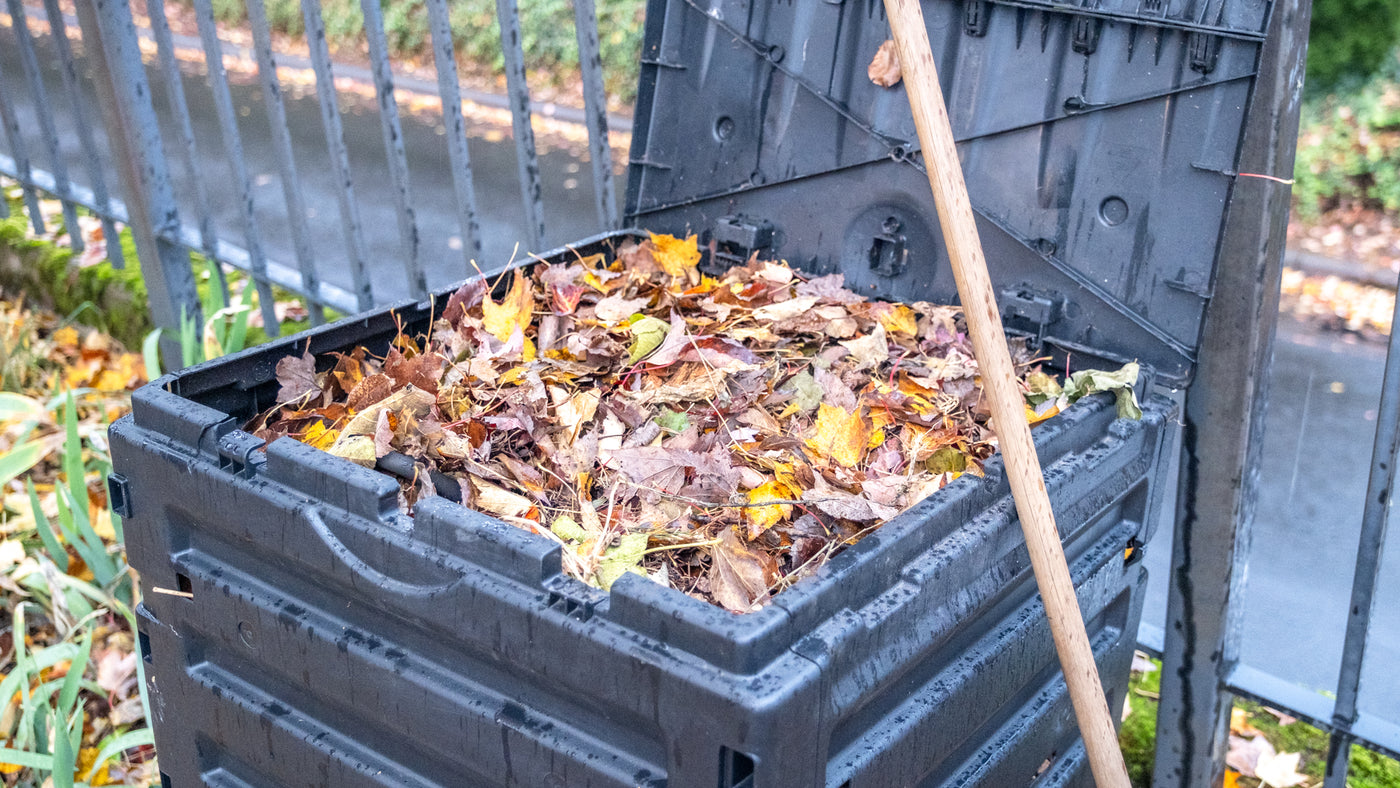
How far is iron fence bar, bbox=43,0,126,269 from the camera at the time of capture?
3.40 metres

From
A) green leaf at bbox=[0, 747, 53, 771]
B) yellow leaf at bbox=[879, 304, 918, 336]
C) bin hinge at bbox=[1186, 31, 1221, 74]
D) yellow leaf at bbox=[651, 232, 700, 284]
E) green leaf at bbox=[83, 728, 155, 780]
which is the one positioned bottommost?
green leaf at bbox=[83, 728, 155, 780]

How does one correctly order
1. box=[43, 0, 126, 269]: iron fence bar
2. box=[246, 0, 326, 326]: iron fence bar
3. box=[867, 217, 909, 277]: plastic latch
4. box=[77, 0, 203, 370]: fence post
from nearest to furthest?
box=[867, 217, 909, 277]: plastic latch, box=[246, 0, 326, 326]: iron fence bar, box=[77, 0, 203, 370]: fence post, box=[43, 0, 126, 269]: iron fence bar

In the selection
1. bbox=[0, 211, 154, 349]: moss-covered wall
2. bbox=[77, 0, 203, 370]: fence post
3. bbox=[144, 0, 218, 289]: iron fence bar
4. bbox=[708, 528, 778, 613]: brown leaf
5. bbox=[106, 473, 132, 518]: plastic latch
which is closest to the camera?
bbox=[708, 528, 778, 613]: brown leaf

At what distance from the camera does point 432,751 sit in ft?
3.99

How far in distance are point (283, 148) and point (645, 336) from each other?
142 centimetres

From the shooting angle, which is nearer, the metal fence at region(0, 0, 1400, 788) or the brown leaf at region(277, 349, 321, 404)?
the brown leaf at region(277, 349, 321, 404)

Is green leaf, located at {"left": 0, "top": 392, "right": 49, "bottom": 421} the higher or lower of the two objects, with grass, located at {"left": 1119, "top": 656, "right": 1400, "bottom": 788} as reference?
higher

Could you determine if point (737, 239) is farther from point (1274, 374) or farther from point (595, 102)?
point (1274, 374)

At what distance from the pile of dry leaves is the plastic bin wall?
0.39 feet

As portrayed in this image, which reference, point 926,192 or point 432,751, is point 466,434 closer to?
point 432,751

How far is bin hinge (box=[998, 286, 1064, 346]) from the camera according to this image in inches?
67.1

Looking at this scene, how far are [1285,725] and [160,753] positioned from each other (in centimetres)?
205

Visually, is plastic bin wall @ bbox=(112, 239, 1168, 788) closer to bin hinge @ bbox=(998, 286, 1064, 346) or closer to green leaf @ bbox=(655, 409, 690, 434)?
bin hinge @ bbox=(998, 286, 1064, 346)

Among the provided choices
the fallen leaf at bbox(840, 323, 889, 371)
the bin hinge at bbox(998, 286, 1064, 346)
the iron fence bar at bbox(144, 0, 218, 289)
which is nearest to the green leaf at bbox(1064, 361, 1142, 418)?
the bin hinge at bbox(998, 286, 1064, 346)
